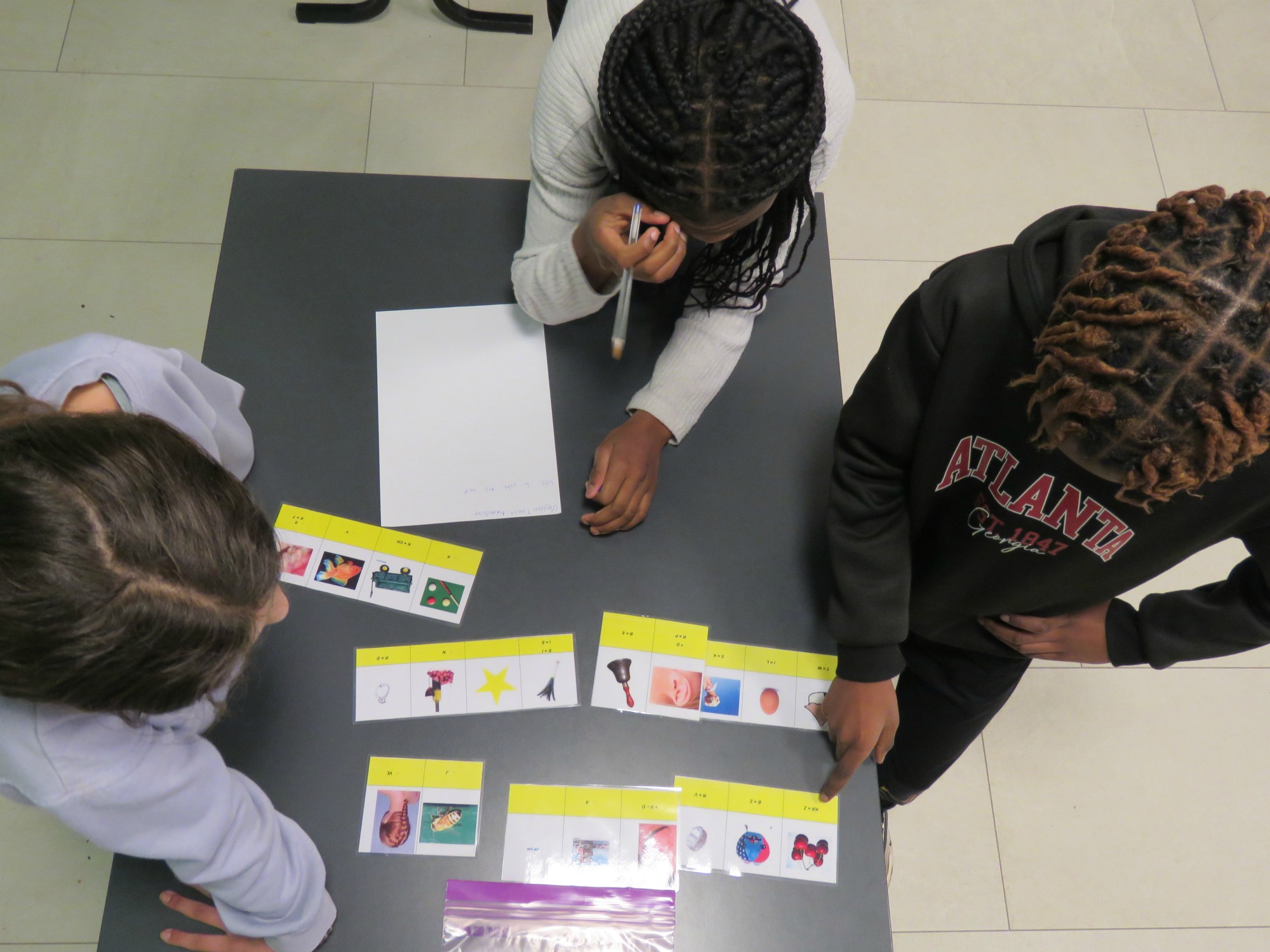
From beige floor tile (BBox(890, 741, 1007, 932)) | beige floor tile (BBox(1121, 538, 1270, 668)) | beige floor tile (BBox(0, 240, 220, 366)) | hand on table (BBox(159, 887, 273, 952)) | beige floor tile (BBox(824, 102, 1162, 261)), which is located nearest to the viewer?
hand on table (BBox(159, 887, 273, 952))

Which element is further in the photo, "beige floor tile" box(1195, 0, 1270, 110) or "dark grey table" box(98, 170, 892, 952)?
"beige floor tile" box(1195, 0, 1270, 110)

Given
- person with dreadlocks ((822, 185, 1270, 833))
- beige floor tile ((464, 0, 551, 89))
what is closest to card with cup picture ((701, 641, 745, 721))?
person with dreadlocks ((822, 185, 1270, 833))

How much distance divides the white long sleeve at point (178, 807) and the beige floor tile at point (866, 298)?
147 cm

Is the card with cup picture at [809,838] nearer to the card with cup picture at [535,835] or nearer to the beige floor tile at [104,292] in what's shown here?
the card with cup picture at [535,835]

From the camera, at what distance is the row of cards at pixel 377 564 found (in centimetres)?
96

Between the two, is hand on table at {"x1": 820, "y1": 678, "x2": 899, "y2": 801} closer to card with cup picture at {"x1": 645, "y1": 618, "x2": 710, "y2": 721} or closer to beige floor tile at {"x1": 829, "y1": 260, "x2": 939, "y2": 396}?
card with cup picture at {"x1": 645, "y1": 618, "x2": 710, "y2": 721}

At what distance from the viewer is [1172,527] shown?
81cm

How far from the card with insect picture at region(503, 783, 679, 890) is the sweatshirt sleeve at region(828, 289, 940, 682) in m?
0.25

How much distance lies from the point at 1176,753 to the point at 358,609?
1567 millimetres

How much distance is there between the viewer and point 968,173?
214 cm

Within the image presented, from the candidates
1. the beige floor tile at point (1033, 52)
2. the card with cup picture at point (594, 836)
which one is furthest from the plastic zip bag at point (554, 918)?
the beige floor tile at point (1033, 52)

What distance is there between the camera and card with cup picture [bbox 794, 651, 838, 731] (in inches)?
36.7

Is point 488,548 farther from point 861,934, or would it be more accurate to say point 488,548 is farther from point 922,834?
point 922,834

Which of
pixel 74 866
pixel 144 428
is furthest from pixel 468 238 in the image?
pixel 74 866
